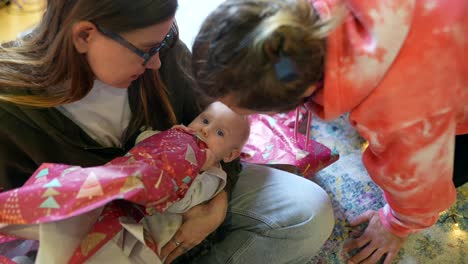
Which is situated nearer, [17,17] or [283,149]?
[283,149]

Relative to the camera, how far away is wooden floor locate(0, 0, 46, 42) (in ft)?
5.93

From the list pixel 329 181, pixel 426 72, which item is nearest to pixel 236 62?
pixel 426 72

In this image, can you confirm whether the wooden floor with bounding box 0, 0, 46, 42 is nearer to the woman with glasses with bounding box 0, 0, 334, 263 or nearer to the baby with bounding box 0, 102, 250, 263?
the woman with glasses with bounding box 0, 0, 334, 263

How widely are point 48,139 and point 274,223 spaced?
0.53 m

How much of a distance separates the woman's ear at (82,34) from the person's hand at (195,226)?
0.41 meters

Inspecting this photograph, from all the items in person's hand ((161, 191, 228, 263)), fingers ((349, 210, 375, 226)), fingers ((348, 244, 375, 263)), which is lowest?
fingers ((348, 244, 375, 263))

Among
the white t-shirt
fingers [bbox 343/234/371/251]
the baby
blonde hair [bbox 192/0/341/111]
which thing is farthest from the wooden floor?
fingers [bbox 343/234/371/251]

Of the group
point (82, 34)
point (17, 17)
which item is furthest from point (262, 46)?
point (17, 17)

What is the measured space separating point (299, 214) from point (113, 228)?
1.53 feet

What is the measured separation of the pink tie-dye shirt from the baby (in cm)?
24

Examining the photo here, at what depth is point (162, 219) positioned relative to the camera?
937 mm

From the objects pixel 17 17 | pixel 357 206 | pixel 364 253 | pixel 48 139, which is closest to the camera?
pixel 48 139

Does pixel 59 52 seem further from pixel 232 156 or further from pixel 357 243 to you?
pixel 357 243

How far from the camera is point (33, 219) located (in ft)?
2.26
